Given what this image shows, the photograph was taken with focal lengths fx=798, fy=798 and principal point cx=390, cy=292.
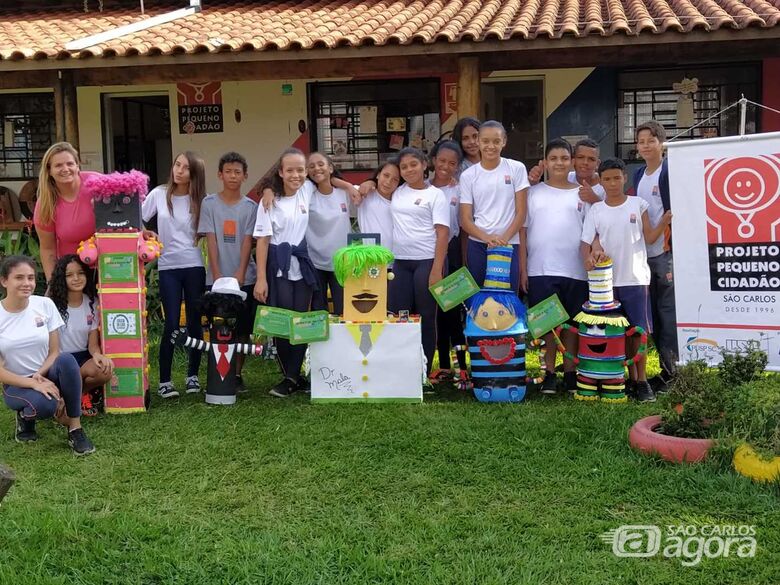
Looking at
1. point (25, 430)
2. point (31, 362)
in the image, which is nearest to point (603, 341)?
point (31, 362)

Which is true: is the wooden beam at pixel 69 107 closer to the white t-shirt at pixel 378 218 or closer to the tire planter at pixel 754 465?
the white t-shirt at pixel 378 218

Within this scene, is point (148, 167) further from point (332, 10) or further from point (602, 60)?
point (602, 60)

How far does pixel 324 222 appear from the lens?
216 inches

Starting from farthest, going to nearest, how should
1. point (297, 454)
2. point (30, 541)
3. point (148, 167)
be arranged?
point (148, 167), point (297, 454), point (30, 541)

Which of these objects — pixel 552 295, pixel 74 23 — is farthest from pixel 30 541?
Result: pixel 74 23

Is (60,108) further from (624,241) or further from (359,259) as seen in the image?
(624,241)

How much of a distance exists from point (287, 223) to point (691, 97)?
6.25m

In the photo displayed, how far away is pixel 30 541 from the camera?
3.26 m

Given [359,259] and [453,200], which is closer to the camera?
[359,259]

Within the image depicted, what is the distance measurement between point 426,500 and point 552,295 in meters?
1.99

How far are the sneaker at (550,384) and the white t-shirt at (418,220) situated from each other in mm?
1127

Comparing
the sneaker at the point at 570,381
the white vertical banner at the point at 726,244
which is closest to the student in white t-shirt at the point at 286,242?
the sneaker at the point at 570,381

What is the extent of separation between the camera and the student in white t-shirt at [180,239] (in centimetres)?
535

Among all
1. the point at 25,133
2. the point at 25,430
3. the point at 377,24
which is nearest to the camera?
the point at 25,430
